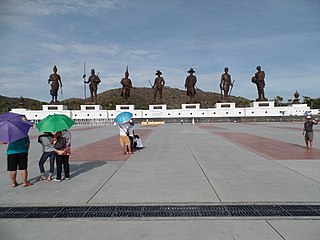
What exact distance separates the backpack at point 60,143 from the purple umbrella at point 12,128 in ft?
2.84

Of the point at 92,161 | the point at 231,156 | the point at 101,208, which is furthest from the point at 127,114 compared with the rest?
the point at 101,208

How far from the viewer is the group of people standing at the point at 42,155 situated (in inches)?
259

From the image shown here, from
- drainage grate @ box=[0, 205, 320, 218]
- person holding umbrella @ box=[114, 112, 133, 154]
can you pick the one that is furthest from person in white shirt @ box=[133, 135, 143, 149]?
drainage grate @ box=[0, 205, 320, 218]

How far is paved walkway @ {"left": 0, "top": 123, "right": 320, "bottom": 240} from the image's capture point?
4102 mm

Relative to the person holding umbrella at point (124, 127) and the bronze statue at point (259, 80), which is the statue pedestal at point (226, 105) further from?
the person holding umbrella at point (124, 127)

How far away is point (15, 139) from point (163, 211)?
3.54m

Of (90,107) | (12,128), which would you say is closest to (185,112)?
(90,107)

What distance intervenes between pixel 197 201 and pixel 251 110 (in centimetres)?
3950

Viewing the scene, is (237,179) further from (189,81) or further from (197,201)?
(189,81)

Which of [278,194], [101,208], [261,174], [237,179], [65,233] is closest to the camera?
[65,233]

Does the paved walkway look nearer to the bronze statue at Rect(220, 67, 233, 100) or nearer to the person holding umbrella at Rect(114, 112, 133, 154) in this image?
the person holding umbrella at Rect(114, 112, 133, 154)

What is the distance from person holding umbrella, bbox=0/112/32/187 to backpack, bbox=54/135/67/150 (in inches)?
26.3

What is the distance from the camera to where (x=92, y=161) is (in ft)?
31.8

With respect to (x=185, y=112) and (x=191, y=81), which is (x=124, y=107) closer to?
(x=185, y=112)
